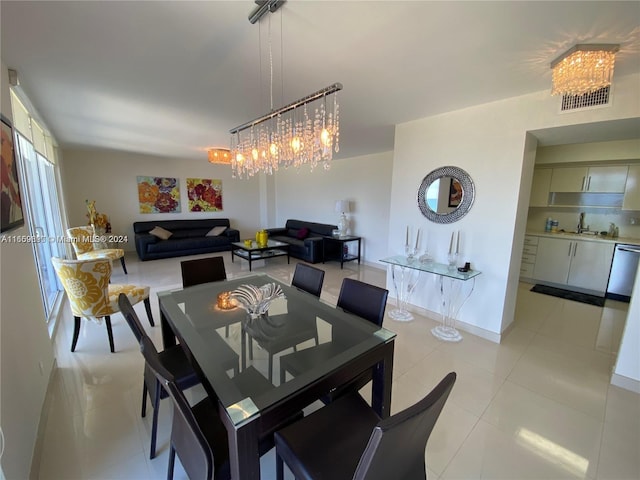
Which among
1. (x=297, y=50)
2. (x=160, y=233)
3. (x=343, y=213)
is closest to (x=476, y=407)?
(x=297, y=50)

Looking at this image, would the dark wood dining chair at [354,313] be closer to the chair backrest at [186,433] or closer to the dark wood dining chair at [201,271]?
the chair backrest at [186,433]

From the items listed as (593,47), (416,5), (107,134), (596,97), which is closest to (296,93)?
(416,5)

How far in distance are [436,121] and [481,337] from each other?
7.99 feet

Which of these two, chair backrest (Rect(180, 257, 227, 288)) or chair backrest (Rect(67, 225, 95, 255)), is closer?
chair backrest (Rect(180, 257, 227, 288))

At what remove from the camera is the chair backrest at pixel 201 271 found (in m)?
2.45

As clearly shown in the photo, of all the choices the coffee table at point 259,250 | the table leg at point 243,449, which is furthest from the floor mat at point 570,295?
the table leg at point 243,449

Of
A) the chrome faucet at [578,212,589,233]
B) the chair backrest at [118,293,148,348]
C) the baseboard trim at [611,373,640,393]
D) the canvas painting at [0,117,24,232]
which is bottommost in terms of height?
the baseboard trim at [611,373,640,393]

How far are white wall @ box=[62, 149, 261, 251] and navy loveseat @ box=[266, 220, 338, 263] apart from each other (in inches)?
79.3

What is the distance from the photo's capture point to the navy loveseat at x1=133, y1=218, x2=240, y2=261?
5578 millimetres

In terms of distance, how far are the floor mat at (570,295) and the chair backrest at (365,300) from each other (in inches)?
151

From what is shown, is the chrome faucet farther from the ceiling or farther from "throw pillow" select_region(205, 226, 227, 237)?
"throw pillow" select_region(205, 226, 227, 237)

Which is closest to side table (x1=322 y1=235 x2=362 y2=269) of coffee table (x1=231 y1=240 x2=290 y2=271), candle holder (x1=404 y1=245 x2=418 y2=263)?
coffee table (x1=231 y1=240 x2=290 y2=271)

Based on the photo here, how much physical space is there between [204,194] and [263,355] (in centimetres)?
674

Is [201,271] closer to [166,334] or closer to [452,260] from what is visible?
[166,334]
